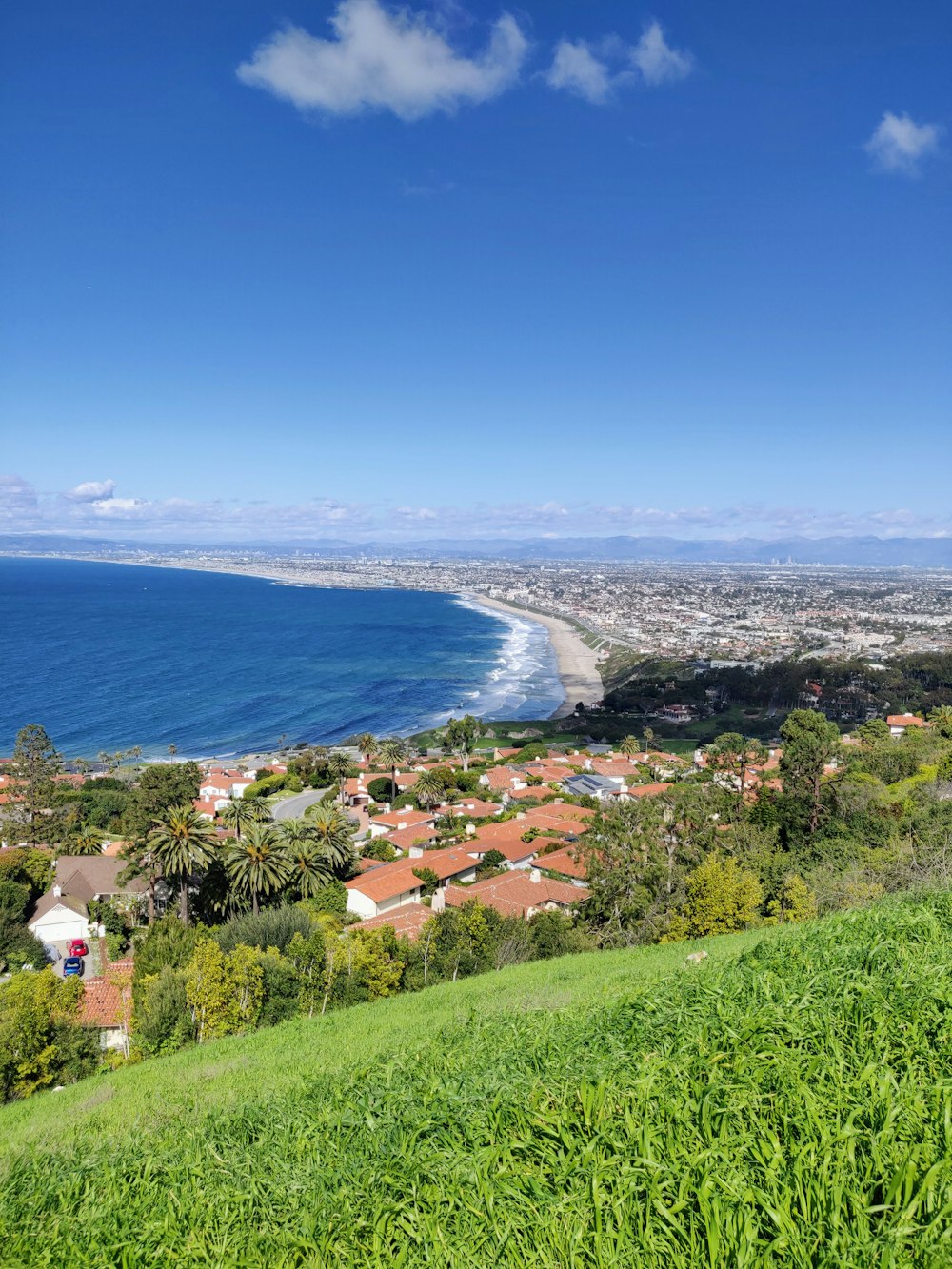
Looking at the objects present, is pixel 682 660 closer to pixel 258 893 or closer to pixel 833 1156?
pixel 258 893

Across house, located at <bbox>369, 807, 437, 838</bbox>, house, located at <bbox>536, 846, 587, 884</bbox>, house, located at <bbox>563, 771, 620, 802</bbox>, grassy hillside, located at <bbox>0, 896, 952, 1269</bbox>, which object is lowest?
house, located at <bbox>369, 807, 437, 838</bbox>

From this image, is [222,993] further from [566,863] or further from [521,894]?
[566,863]

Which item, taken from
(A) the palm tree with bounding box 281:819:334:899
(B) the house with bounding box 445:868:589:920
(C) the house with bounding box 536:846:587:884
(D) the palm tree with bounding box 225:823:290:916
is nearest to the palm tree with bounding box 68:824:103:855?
(A) the palm tree with bounding box 281:819:334:899

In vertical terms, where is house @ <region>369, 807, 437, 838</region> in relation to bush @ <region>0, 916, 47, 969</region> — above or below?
below

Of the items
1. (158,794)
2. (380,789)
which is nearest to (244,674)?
(380,789)

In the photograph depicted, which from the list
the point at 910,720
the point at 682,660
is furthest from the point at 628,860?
the point at 682,660

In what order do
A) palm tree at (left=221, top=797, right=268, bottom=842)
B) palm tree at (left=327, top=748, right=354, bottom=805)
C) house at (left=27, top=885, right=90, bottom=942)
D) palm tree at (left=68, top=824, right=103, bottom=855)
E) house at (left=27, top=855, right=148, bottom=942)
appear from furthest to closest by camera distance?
1. palm tree at (left=327, top=748, right=354, bottom=805)
2. palm tree at (left=68, top=824, right=103, bottom=855)
3. palm tree at (left=221, top=797, right=268, bottom=842)
4. house at (left=27, top=855, right=148, bottom=942)
5. house at (left=27, top=885, right=90, bottom=942)

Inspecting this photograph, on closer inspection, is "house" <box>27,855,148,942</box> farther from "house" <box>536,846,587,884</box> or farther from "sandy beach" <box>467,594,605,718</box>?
"sandy beach" <box>467,594,605,718</box>
